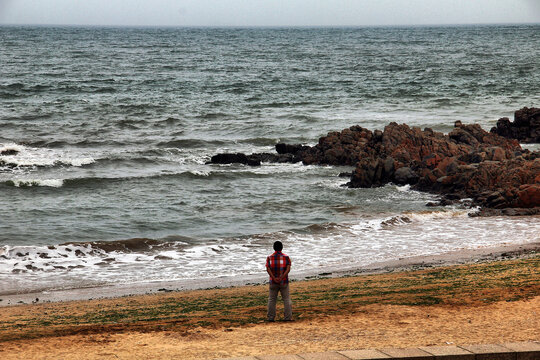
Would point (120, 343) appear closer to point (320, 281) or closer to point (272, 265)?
point (272, 265)

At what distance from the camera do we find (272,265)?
1182 cm

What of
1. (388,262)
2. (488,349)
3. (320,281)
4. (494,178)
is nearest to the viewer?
(488,349)

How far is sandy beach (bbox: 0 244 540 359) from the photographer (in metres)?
10.5

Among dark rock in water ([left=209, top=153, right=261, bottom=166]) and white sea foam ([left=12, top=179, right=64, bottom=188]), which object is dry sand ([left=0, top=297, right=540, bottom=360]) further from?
dark rock in water ([left=209, top=153, right=261, bottom=166])

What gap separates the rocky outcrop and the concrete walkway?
31.3 metres

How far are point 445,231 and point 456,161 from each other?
24.1 feet

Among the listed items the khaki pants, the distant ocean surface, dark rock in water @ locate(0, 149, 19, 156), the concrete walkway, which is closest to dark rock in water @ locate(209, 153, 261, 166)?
the distant ocean surface

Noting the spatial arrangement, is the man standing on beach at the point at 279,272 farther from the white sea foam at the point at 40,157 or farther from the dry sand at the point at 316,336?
the white sea foam at the point at 40,157

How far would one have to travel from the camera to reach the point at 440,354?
31.1ft

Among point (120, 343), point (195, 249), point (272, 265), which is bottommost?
point (195, 249)

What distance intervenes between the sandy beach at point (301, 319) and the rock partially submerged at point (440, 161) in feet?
36.0

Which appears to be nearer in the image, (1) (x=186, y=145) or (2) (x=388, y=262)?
(2) (x=388, y=262)

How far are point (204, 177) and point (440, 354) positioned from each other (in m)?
24.8

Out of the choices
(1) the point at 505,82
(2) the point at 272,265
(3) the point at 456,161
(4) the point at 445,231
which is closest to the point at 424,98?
(1) the point at 505,82
